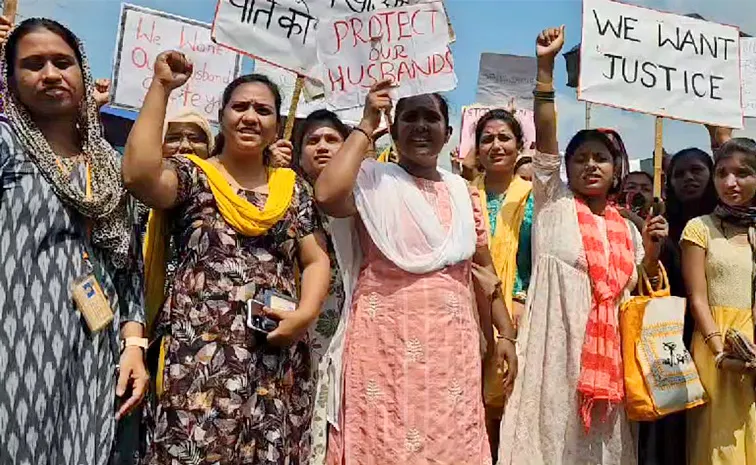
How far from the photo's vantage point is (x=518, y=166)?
5.32m

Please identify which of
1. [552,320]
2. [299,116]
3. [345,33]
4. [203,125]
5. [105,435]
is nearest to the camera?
[105,435]

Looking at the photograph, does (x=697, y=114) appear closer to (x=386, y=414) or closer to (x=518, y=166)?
(x=518, y=166)

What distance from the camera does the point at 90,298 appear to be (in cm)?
274

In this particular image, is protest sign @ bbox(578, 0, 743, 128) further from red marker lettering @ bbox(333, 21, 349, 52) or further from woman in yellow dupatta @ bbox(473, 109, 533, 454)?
red marker lettering @ bbox(333, 21, 349, 52)

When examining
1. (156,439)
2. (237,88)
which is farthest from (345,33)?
(156,439)

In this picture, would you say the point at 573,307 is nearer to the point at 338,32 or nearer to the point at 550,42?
the point at 550,42

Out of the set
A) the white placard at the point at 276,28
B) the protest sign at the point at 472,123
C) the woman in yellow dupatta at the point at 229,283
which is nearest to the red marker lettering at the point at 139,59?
the white placard at the point at 276,28

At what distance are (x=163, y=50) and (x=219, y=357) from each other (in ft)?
10.5

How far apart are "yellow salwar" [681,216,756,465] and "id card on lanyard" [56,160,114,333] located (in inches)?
109

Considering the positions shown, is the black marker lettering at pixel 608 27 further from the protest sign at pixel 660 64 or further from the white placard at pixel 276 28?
the white placard at pixel 276 28

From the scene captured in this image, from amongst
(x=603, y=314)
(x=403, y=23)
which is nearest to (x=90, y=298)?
(x=403, y=23)

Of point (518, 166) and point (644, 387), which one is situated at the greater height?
point (518, 166)

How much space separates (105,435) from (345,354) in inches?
37.3

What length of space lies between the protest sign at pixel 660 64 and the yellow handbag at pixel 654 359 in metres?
1.13
